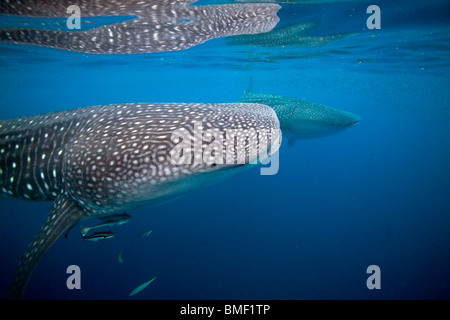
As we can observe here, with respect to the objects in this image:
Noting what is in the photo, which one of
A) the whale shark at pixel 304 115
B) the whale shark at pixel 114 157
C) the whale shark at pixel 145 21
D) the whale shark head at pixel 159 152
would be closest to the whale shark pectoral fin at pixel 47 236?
the whale shark at pixel 114 157

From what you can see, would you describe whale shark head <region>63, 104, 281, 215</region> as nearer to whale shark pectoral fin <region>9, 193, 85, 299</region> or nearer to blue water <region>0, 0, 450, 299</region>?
whale shark pectoral fin <region>9, 193, 85, 299</region>

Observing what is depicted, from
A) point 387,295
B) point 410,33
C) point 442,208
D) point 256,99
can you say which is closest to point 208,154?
point 256,99

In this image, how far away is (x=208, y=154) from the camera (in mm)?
2498

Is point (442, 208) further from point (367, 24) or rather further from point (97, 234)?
point (97, 234)

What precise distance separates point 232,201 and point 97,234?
1004 centimetres

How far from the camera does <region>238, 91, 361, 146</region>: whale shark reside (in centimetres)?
814

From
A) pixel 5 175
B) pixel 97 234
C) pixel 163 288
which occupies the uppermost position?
pixel 5 175

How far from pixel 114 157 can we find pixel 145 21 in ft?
18.3

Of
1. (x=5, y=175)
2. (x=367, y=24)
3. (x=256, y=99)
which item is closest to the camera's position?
(x=5, y=175)

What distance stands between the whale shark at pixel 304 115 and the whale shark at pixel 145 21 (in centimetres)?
252

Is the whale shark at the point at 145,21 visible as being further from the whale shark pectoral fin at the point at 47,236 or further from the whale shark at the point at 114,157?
the whale shark pectoral fin at the point at 47,236

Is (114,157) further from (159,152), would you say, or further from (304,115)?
(304,115)

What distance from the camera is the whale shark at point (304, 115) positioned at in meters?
8.14

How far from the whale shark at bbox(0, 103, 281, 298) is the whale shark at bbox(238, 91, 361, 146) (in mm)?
4929
